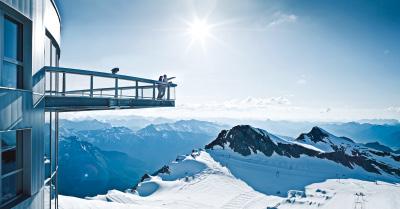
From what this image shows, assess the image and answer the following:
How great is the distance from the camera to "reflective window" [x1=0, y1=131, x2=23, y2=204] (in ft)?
23.8

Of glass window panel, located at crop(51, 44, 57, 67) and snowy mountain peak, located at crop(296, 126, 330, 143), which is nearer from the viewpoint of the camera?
glass window panel, located at crop(51, 44, 57, 67)

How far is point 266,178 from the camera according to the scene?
79.4 m

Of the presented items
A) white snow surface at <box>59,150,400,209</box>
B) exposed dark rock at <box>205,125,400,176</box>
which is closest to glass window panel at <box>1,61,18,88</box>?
white snow surface at <box>59,150,400,209</box>

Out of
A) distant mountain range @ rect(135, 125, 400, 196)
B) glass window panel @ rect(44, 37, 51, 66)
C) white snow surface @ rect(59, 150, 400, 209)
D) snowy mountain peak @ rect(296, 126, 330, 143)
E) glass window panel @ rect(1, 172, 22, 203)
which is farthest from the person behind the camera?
snowy mountain peak @ rect(296, 126, 330, 143)

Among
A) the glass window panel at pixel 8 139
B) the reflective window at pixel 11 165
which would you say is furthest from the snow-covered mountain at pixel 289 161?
the glass window panel at pixel 8 139

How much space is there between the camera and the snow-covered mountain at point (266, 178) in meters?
52.8

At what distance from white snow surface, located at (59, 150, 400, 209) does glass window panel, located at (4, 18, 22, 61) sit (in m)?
34.4

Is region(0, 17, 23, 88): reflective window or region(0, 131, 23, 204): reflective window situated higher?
region(0, 17, 23, 88): reflective window

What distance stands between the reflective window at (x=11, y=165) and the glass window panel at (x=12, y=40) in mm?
1983

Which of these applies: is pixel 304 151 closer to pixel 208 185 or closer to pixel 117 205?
pixel 208 185

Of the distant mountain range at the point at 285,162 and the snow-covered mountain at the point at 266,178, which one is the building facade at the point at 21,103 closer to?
the snow-covered mountain at the point at 266,178

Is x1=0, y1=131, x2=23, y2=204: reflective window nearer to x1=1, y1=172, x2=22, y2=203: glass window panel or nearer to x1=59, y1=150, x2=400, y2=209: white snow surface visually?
x1=1, y1=172, x2=22, y2=203: glass window panel

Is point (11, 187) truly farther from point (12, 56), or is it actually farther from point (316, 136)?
point (316, 136)

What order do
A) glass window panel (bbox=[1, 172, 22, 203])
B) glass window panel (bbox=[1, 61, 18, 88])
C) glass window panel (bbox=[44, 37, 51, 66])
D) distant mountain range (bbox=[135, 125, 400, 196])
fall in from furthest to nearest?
distant mountain range (bbox=[135, 125, 400, 196]), glass window panel (bbox=[44, 37, 51, 66]), glass window panel (bbox=[1, 172, 22, 203]), glass window panel (bbox=[1, 61, 18, 88])
